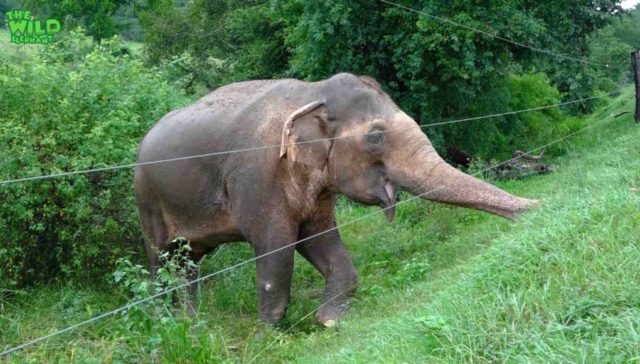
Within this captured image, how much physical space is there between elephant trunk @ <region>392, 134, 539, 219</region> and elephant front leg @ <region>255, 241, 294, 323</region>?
129 centimetres

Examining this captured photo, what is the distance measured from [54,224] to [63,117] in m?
1.22

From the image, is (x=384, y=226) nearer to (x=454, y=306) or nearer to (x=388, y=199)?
(x=388, y=199)

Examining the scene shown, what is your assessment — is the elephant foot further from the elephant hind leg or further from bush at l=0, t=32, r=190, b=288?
bush at l=0, t=32, r=190, b=288

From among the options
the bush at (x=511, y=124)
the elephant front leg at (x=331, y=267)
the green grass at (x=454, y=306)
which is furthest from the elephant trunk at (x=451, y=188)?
the bush at (x=511, y=124)

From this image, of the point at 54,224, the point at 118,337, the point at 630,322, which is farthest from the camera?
the point at 54,224

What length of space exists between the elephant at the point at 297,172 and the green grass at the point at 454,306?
0.50 meters

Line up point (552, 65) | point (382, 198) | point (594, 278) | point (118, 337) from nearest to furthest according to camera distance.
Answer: point (594, 278) < point (118, 337) < point (382, 198) < point (552, 65)

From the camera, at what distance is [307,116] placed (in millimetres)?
7750

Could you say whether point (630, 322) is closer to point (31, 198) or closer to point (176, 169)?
point (176, 169)

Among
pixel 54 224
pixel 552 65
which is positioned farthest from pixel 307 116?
pixel 552 65

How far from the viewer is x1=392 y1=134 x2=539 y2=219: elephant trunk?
6766 mm

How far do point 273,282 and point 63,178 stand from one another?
2.86m

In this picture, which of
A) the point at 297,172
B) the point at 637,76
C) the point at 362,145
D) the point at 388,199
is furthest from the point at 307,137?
the point at 637,76

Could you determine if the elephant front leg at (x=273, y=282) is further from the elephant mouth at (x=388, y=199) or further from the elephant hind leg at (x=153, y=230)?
the elephant hind leg at (x=153, y=230)
